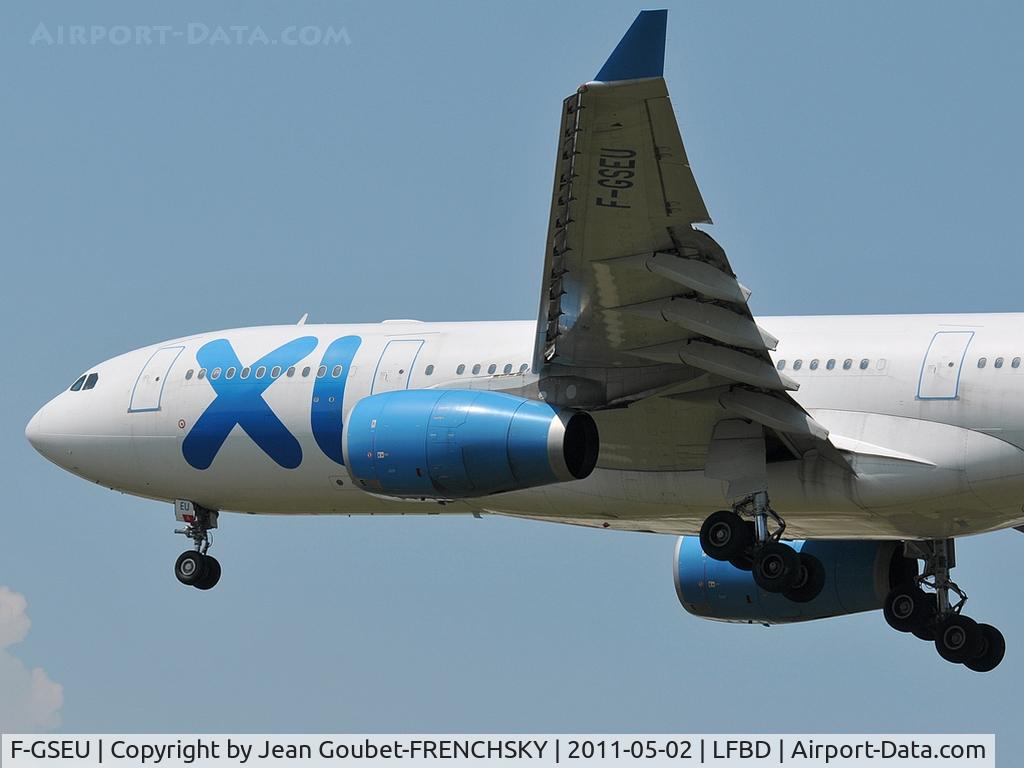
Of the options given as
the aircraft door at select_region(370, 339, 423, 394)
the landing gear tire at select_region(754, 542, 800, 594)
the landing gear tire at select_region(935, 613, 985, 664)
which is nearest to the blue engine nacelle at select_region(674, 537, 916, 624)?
the landing gear tire at select_region(935, 613, 985, 664)

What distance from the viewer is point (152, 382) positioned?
30.5 meters

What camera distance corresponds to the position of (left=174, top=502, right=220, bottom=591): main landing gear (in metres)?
30.9

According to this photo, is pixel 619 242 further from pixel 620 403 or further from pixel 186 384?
pixel 186 384

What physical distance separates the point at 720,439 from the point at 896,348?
2448 millimetres

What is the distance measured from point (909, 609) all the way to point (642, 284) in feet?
28.4

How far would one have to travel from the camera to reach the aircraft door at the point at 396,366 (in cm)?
2814

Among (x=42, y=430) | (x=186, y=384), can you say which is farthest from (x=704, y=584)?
(x=42, y=430)

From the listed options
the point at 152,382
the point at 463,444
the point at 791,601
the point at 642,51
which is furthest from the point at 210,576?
the point at 642,51

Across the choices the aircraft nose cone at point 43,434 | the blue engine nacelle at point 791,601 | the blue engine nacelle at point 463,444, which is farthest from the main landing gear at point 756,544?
the aircraft nose cone at point 43,434

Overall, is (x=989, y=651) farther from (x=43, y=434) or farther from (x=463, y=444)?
(x=43, y=434)

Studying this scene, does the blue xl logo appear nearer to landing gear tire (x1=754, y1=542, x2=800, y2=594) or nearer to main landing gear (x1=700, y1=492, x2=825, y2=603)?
main landing gear (x1=700, y1=492, x2=825, y2=603)
